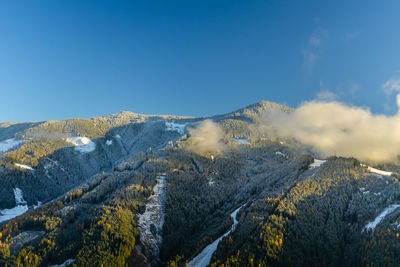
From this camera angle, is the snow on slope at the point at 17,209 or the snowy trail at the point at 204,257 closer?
the snowy trail at the point at 204,257

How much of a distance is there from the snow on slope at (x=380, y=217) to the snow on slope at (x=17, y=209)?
8423 inches

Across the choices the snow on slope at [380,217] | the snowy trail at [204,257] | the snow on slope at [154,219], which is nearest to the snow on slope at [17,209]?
the snow on slope at [154,219]

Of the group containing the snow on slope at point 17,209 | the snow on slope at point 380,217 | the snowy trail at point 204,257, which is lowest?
the snow on slope at point 17,209

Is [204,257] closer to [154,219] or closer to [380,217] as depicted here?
[154,219]

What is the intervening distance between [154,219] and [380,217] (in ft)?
342

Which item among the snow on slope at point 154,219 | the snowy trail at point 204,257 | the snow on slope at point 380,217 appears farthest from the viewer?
the snow on slope at point 154,219

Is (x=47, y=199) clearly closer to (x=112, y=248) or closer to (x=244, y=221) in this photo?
(x=112, y=248)

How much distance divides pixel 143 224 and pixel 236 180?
4394 inches

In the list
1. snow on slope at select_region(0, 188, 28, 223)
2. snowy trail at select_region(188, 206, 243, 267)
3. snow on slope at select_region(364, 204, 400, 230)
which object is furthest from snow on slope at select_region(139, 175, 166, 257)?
snow on slope at select_region(0, 188, 28, 223)

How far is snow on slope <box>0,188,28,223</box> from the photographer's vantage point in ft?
480

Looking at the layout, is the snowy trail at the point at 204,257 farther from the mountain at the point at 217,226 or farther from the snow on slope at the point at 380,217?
the snow on slope at the point at 380,217

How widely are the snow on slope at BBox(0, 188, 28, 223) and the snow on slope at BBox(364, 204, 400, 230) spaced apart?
702 ft

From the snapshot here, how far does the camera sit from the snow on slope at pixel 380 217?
261 ft

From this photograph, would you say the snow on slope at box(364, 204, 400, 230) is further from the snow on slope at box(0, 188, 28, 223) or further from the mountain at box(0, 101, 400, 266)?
the snow on slope at box(0, 188, 28, 223)
